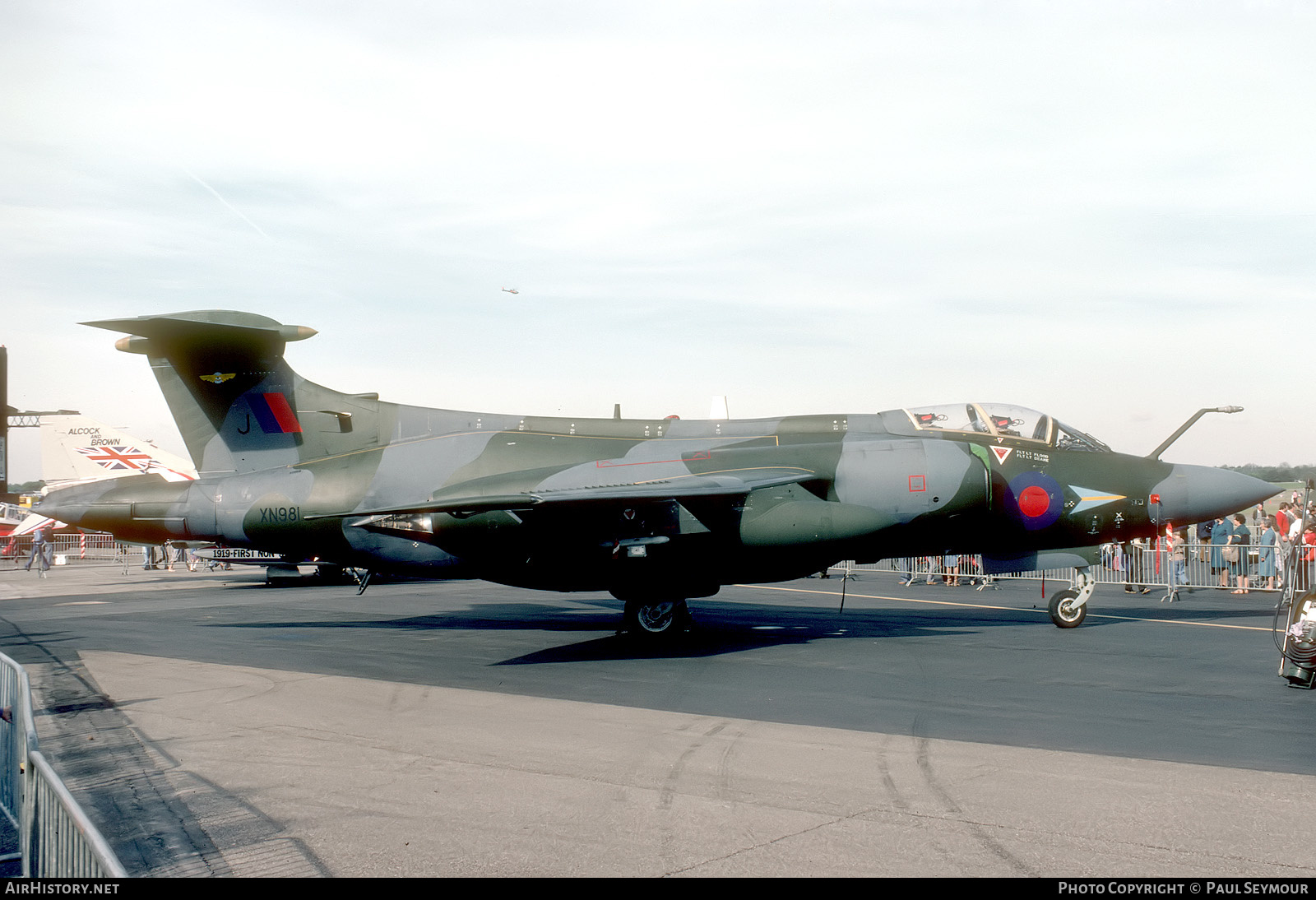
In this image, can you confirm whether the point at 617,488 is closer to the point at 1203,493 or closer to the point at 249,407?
the point at 249,407

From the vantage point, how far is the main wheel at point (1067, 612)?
1505 centimetres

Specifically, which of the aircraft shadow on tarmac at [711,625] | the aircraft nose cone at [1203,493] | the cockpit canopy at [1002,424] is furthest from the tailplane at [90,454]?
the aircraft nose cone at [1203,493]

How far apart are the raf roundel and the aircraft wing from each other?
126 inches

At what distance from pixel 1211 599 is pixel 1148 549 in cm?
292

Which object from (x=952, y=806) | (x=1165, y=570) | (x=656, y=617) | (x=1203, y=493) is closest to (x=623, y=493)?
(x=656, y=617)

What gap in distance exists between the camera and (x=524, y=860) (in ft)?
17.2

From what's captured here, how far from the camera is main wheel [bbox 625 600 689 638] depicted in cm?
1443

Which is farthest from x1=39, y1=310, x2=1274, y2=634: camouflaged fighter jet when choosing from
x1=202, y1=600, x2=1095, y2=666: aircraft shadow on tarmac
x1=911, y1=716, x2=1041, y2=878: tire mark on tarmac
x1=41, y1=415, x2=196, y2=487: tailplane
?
x1=41, y1=415, x2=196, y2=487: tailplane

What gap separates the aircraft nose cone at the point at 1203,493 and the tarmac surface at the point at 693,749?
1.89 meters

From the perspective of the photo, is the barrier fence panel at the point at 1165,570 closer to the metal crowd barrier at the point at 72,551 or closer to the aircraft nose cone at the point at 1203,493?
the aircraft nose cone at the point at 1203,493

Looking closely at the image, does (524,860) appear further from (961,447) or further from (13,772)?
(961,447)

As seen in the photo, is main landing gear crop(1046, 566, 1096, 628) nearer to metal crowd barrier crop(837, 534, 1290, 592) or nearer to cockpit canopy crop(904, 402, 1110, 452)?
cockpit canopy crop(904, 402, 1110, 452)

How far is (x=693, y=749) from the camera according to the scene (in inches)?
304

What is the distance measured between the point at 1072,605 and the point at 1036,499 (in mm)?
2181
